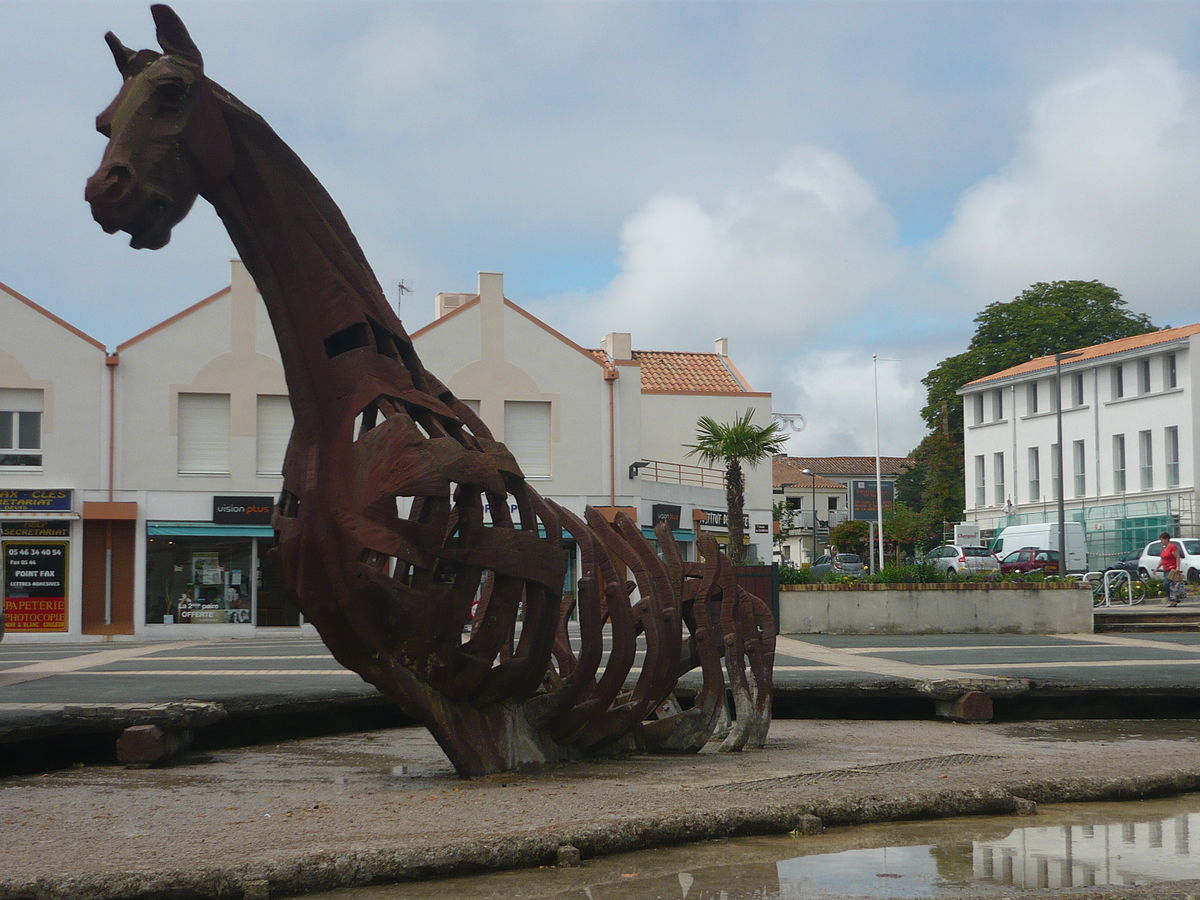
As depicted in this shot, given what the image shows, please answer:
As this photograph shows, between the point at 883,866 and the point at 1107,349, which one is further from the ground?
the point at 1107,349

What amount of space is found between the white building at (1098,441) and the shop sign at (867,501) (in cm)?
945

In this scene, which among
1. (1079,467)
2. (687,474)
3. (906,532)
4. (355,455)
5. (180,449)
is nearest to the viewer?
(355,455)

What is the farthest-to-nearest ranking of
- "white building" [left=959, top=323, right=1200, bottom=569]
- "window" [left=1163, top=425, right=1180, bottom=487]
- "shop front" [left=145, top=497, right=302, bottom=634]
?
"window" [left=1163, top=425, right=1180, bottom=487], "white building" [left=959, top=323, right=1200, bottom=569], "shop front" [left=145, top=497, right=302, bottom=634]

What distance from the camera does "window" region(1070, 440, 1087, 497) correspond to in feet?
197

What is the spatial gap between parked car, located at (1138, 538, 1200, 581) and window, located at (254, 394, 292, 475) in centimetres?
2349

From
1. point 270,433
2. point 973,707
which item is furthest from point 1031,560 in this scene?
point 973,707

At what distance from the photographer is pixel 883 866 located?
5.90 meters

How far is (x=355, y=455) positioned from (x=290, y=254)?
3.84 ft

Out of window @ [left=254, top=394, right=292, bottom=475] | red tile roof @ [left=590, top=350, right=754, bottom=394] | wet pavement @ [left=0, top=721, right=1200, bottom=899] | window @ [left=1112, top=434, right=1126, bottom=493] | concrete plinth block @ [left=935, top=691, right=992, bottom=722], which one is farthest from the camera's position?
window @ [left=1112, top=434, right=1126, bottom=493]

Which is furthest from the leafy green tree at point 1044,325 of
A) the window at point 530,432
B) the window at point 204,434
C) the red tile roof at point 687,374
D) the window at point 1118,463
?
the window at point 204,434

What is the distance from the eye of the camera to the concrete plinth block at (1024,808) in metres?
7.30

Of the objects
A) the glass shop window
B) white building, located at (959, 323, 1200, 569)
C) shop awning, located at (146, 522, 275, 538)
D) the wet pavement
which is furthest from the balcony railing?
the wet pavement

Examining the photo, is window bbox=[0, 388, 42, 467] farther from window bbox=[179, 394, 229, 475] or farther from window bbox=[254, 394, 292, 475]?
window bbox=[254, 394, 292, 475]

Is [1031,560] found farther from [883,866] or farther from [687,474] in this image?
[883,866]
